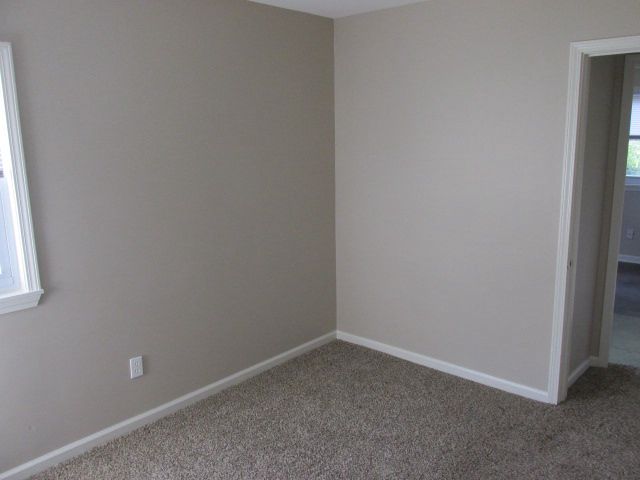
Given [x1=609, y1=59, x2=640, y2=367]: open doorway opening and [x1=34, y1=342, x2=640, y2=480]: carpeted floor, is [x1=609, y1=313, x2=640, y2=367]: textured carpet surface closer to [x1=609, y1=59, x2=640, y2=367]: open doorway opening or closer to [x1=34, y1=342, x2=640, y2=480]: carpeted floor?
[x1=609, y1=59, x2=640, y2=367]: open doorway opening

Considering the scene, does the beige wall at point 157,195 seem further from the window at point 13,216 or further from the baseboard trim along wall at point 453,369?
the baseboard trim along wall at point 453,369

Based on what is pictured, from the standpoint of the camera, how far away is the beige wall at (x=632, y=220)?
6.51 meters

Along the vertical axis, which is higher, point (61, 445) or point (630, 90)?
point (630, 90)

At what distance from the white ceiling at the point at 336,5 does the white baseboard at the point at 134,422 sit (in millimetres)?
2328

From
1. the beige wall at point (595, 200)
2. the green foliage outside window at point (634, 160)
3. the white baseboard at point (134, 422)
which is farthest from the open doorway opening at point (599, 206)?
the green foliage outside window at point (634, 160)

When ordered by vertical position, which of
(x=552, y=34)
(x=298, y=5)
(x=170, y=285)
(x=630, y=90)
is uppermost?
(x=298, y=5)

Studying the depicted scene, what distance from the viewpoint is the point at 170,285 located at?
9.78ft

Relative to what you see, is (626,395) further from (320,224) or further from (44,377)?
(44,377)

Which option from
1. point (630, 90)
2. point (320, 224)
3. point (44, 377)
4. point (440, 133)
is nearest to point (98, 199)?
point (44, 377)

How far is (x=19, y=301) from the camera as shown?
2348mm

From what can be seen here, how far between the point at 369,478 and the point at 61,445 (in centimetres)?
152

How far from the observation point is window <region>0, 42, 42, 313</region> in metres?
2.23

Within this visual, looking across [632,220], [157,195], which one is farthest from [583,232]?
[632,220]

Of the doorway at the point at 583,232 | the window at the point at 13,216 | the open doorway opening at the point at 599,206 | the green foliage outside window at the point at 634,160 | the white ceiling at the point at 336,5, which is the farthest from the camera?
the green foliage outside window at the point at 634,160
